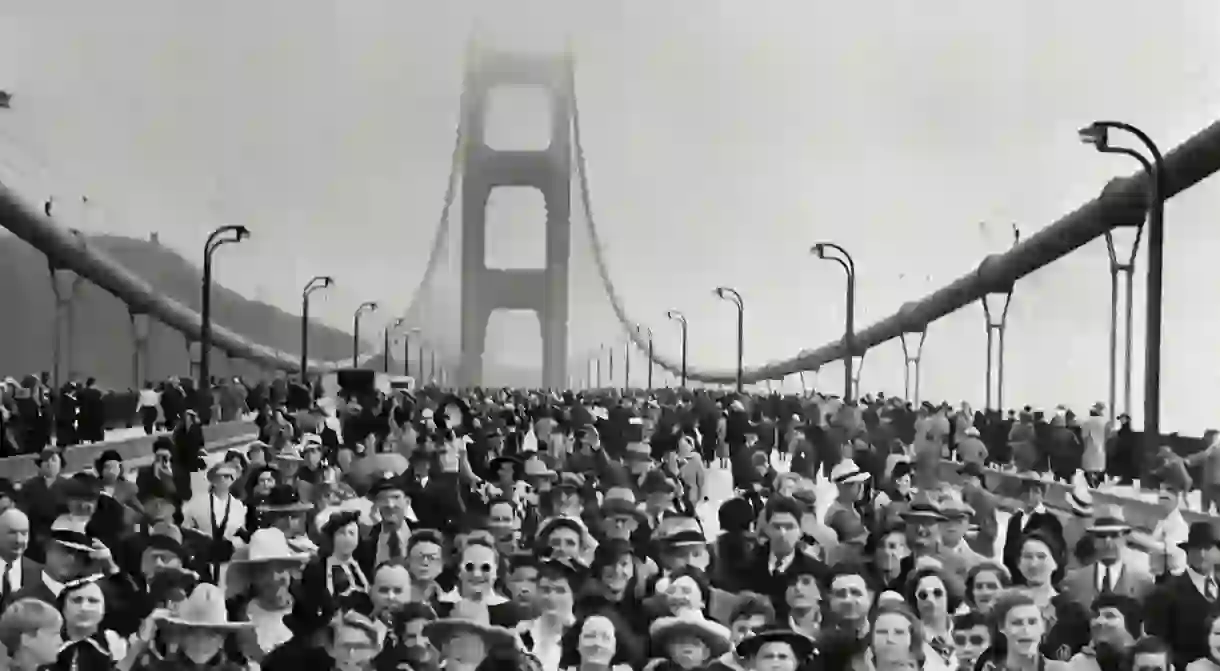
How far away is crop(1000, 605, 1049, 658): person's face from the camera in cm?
683

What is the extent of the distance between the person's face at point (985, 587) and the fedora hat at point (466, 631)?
1.81m

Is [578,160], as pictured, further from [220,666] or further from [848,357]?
[220,666]

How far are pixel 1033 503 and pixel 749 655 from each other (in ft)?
16.9

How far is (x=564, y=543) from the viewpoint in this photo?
352 inches

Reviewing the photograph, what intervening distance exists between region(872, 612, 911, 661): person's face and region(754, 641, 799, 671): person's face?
459 millimetres

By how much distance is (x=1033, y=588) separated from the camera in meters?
8.40

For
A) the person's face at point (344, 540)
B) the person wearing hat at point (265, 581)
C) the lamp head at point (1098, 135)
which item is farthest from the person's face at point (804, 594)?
the lamp head at point (1098, 135)

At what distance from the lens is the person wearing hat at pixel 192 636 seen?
6718 millimetres

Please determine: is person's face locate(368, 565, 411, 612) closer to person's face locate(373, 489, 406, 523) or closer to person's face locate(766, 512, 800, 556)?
person's face locate(766, 512, 800, 556)

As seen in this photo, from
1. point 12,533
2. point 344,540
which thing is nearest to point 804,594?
point 344,540

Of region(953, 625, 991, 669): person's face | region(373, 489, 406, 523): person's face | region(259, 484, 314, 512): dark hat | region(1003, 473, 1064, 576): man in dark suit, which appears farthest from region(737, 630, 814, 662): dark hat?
region(259, 484, 314, 512): dark hat

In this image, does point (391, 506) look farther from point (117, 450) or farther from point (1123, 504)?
point (117, 450)

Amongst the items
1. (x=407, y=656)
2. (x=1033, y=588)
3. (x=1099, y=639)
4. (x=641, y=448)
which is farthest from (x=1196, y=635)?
(x=641, y=448)

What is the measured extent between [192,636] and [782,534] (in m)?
3.33
